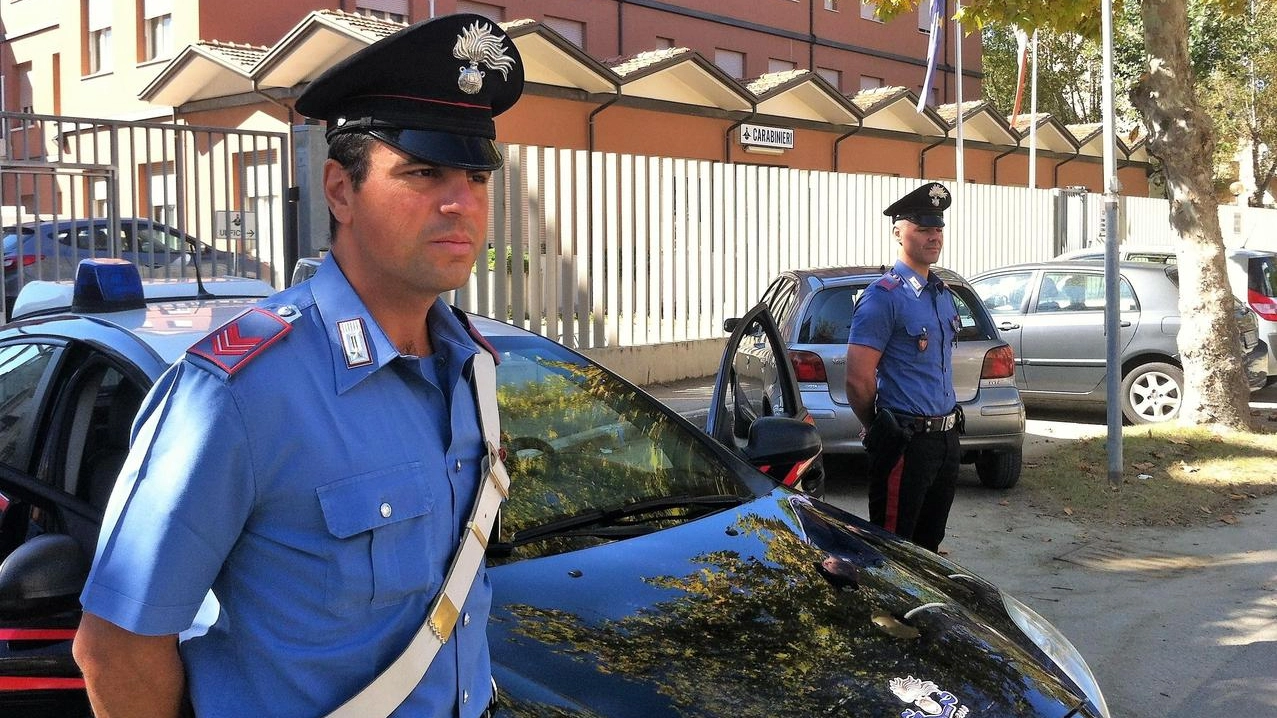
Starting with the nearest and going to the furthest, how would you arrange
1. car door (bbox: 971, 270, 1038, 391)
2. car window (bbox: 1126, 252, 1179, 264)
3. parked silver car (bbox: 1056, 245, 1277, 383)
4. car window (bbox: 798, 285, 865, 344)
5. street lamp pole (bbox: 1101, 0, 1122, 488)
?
car window (bbox: 798, 285, 865, 344) < street lamp pole (bbox: 1101, 0, 1122, 488) < car door (bbox: 971, 270, 1038, 391) < parked silver car (bbox: 1056, 245, 1277, 383) < car window (bbox: 1126, 252, 1179, 264)

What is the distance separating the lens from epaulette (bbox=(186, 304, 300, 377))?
147 centimetres

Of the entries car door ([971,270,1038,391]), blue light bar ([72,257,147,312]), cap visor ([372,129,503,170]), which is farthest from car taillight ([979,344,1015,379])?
cap visor ([372,129,503,170])

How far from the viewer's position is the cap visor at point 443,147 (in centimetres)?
162

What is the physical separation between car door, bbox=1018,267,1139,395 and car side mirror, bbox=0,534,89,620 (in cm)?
1027

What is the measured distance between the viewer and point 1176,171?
10.3 m

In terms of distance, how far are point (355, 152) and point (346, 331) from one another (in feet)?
0.84

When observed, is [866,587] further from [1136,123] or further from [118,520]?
[1136,123]

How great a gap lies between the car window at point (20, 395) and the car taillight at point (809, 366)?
5761 mm

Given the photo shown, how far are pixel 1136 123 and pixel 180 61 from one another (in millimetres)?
32305

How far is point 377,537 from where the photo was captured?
5.05ft

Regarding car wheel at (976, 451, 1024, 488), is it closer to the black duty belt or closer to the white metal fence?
the white metal fence

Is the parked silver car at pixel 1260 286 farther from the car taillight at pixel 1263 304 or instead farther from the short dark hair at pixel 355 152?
the short dark hair at pixel 355 152

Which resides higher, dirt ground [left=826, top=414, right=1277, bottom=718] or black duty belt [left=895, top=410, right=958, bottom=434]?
black duty belt [left=895, top=410, right=958, bottom=434]

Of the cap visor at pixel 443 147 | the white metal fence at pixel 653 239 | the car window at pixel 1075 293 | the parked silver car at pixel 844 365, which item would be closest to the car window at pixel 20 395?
the cap visor at pixel 443 147
